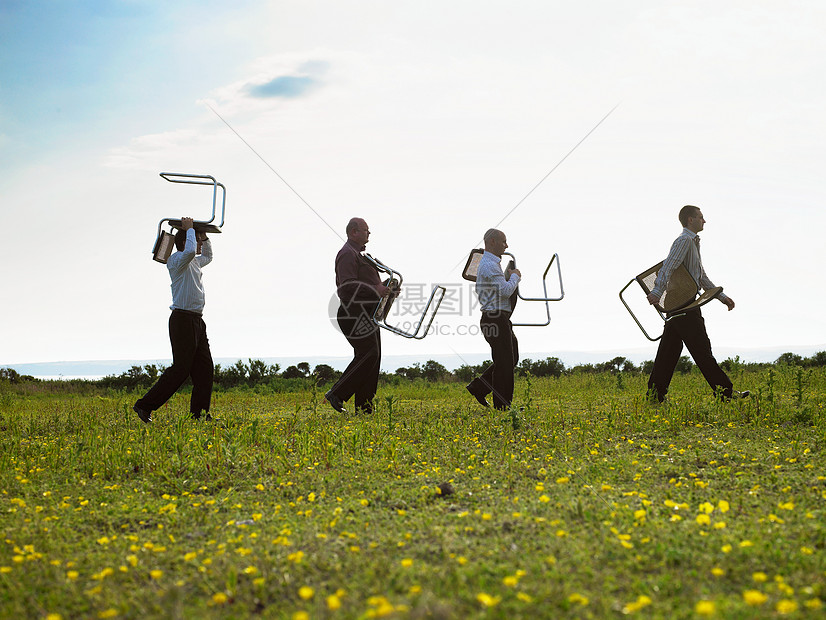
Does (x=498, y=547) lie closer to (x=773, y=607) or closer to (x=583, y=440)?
(x=773, y=607)

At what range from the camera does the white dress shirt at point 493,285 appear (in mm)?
8008

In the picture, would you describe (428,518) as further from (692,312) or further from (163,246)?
(163,246)

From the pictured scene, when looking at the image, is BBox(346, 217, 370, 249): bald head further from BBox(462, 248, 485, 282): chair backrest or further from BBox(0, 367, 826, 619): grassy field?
BBox(0, 367, 826, 619): grassy field

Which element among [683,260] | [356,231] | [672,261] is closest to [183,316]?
[356,231]

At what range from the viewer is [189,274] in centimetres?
776

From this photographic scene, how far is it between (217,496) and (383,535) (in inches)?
63.3

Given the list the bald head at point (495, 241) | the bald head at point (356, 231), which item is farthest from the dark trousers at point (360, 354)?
the bald head at point (495, 241)

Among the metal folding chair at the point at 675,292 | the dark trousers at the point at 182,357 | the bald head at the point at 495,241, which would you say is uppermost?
the bald head at the point at 495,241

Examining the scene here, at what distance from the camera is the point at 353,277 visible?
830 centimetres

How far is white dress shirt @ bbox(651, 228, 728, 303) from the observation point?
7945mm

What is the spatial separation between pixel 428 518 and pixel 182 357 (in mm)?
4913

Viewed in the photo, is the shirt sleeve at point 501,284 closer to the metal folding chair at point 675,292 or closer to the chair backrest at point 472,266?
the chair backrest at point 472,266

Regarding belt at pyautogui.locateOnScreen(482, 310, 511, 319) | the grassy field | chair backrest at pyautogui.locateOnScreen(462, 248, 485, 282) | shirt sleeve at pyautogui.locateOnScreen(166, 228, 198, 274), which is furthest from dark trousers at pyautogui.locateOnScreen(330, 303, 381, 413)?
shirt sleeve at pyautogui.locateOnScreen(166, 228, 198, 274)

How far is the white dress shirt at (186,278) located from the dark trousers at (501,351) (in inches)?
141
